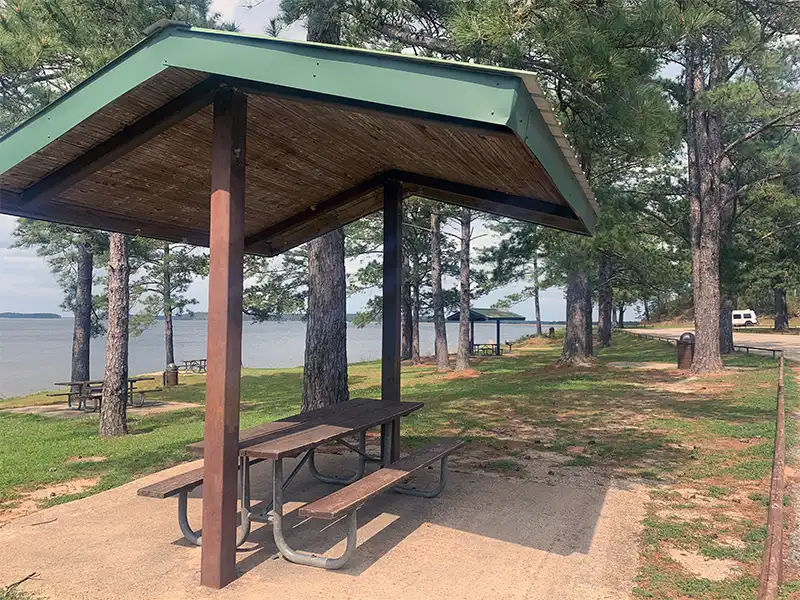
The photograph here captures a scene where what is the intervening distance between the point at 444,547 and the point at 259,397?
11220 mm

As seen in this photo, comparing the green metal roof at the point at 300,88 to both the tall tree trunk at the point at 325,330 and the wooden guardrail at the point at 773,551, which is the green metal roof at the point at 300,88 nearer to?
the wooden guardrail at the point at 773,551

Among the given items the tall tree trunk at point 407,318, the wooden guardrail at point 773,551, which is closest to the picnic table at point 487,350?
the tall tree trunk at point 407,318

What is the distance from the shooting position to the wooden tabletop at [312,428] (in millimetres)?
3632

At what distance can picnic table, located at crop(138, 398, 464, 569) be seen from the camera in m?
3.47

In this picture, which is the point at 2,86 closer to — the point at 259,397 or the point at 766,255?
the point at 259,397

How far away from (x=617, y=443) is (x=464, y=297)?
1419cm

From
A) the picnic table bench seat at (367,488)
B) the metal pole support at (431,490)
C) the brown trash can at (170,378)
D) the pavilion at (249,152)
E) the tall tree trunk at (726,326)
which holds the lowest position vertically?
the brown trash can at (170,378)

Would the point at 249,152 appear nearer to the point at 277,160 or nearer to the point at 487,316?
the point at 277,160

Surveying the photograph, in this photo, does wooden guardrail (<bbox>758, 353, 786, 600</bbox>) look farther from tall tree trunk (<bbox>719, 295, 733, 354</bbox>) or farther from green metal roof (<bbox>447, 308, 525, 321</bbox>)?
green metal roof (<bbox>447, 308, 525, 321</bbox>)

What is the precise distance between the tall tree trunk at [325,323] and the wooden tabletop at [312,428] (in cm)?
217

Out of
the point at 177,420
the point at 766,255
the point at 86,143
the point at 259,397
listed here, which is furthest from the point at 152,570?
the point at 766,255

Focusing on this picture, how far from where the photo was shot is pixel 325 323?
7.95 metres

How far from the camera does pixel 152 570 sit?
3.52 m

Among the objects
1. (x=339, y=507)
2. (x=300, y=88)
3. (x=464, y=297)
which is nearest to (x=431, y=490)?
(x=339, y=507)
